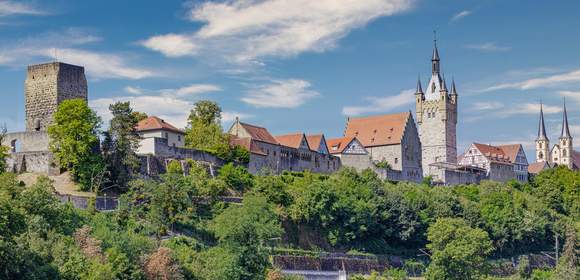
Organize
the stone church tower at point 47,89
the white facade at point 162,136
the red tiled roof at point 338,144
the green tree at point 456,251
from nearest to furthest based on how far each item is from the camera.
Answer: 1. the green tree at point 456,251
2. the stone church tower at point 47,89
3. the white facade at point 162,136
4. the red tiled roof at point 338,144

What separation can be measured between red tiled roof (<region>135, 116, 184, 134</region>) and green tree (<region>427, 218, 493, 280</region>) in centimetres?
1922

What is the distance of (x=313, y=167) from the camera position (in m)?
80.5

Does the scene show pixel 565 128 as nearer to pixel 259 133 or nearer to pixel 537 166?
pixel 537 166

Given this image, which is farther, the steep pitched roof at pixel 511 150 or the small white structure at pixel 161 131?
the steep pitched roof at pixel 511 150

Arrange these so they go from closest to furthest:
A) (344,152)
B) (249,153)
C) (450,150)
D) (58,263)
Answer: (58,263)
(249,153)
(344,152)
(450,150)

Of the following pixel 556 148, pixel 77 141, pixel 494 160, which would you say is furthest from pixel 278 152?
pixel 556 148

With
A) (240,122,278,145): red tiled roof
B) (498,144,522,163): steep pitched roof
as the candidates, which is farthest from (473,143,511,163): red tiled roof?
(240,122,278,145): red tiled roof

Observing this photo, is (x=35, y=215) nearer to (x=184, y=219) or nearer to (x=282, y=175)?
(x=184, y=219)

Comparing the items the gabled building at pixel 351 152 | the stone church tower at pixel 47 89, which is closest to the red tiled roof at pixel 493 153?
the gabled building at pixel 351 152

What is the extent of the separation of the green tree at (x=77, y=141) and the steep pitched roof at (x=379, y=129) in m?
39.9

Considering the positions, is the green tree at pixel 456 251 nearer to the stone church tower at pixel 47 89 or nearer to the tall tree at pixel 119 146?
the tall tree at pixel 119 146

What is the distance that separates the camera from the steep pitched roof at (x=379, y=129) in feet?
307

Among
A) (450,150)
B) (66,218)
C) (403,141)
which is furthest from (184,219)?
(450,150)

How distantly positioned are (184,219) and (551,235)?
33.9 m
